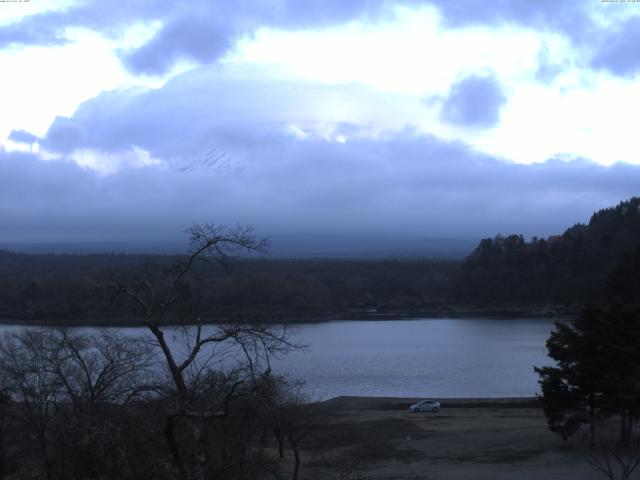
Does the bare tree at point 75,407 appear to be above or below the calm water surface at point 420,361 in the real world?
above

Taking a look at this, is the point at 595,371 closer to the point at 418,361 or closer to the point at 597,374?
the point at 597,374

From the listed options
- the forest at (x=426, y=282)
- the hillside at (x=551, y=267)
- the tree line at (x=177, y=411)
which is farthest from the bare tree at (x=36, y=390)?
the hillside at (x=551, y=267)

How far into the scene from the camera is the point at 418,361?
41844mm

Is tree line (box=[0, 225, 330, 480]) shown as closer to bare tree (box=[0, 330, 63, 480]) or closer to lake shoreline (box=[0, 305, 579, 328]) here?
bare tree (box=[0, 330, 63, 480])

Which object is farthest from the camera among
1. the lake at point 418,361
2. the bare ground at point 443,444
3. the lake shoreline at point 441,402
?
the lake at point 418,361

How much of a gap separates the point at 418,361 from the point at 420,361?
0.15m

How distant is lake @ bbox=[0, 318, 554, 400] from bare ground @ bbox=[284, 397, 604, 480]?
10.3 feet

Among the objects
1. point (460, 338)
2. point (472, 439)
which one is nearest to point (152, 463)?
point (472, 439)

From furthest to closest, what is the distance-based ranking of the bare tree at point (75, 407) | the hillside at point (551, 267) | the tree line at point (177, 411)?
the hillside at point (551, 267) < the bare tree at point (75, 407) < the tree line at point (177, 411)

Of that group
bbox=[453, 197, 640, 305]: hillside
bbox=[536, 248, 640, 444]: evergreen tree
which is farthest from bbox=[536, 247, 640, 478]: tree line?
bbox=[453, 197, 640, 305]: hillside

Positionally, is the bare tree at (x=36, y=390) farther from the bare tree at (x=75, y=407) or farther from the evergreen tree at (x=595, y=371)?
the evergreen tree at (x=595, y=371)

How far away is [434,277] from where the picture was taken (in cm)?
9344

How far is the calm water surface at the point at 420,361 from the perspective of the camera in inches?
1313

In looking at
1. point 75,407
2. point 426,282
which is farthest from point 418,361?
point 426,282
